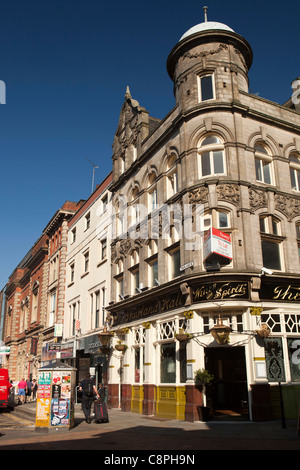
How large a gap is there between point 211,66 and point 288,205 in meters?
7.81

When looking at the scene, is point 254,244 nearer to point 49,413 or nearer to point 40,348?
point 49,413

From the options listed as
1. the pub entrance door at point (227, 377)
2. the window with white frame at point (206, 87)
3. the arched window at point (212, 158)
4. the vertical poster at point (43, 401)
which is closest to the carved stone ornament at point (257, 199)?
the arched window at point (212, 158)

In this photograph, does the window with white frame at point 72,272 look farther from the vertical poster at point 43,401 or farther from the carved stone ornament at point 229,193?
the carved stone ornament at point 229,193

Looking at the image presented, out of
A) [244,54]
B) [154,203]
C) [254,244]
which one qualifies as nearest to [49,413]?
[254,244]

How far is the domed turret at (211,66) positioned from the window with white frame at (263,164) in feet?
9.17

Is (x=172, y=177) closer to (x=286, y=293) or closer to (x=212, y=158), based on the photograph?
(x=212, y=158)

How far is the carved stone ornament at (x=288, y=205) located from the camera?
64.8 ft

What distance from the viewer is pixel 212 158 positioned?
19484mm

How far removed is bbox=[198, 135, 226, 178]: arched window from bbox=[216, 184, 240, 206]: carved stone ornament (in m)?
0.94

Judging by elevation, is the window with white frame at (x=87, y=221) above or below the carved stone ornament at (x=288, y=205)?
above

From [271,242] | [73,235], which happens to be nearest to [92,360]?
[73,235]

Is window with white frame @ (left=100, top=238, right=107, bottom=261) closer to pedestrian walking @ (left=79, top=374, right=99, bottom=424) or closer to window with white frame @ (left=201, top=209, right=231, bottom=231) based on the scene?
pedestrian walking @ (left=79, top=374, right=99, bottom=424)

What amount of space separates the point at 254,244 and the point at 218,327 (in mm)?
4320

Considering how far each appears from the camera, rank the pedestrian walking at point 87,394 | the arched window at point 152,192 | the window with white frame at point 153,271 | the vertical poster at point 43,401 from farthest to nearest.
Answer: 1. the arched window at point 152,192
2. the window with white frame at point 153,271
3. the pedestrian walking at point 87,394
4. the vertical poster at point 43,401
